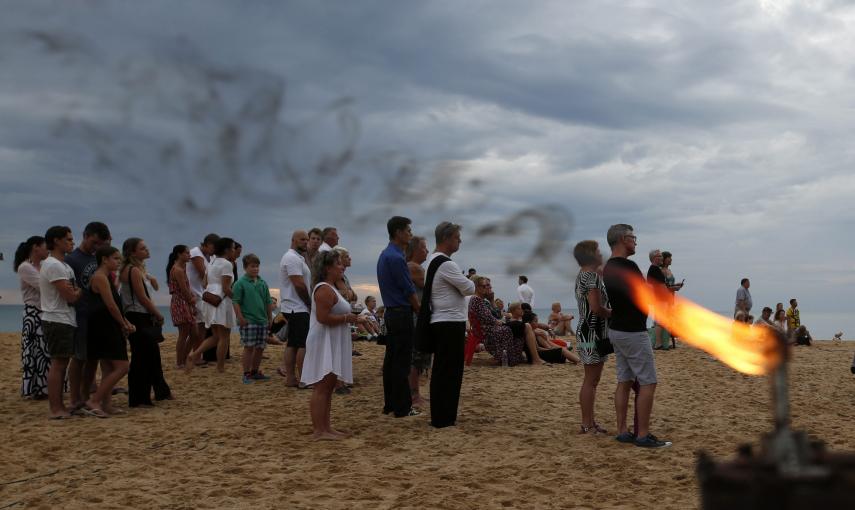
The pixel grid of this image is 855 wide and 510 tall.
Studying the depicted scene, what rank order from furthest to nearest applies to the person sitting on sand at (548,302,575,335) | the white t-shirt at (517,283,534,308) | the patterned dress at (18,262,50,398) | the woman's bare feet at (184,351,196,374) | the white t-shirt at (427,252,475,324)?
the person sitting on sand at (548,302,575,335) → the white t-shirt at (517,283,534,308) → the woman's bare feet at (184,351,196,374) → the patterned dress at (18,262,50,398) → the white t-shirt at (427,252,475,324)

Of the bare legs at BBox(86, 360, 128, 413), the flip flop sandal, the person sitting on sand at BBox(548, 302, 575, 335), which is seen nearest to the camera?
the bare legs at BBox(86, 360, 128, 413)

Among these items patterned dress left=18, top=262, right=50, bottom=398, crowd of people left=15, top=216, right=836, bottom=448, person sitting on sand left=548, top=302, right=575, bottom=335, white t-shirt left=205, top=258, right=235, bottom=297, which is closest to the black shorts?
crowd of people left=15, top=216, right=836, bottom=448

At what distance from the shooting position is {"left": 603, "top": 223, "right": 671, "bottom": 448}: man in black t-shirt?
641 centimetres

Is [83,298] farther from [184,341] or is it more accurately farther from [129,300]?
[184,341]

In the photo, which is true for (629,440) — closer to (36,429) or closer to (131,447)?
(131,447)

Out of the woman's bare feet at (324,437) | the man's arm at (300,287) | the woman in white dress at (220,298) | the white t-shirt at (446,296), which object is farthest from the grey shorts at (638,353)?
the woman in white dress at (220,298)

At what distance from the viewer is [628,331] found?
645 cm

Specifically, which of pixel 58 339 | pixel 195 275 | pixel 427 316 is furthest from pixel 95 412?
pixel 427 316

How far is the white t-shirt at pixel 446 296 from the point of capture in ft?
24.1

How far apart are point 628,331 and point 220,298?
655 centimetres

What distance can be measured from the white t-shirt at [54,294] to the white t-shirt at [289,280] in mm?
2537

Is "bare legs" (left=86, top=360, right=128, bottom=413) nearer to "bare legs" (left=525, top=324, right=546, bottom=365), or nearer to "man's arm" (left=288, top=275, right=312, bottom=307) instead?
"man's arm" (left=288, top=275, right=312, bottom=307)

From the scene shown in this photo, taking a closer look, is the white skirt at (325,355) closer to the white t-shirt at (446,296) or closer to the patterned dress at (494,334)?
the white t-shirt at (446,296)

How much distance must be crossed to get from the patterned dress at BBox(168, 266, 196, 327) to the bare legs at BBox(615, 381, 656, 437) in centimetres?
675
